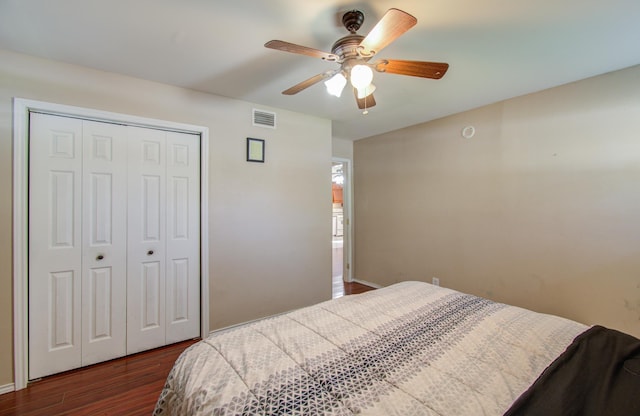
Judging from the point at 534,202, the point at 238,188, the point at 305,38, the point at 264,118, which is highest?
the point at 305,38

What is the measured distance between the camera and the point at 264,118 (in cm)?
297

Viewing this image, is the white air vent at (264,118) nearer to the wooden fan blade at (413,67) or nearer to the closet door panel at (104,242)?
the closet door panel at (104,242)

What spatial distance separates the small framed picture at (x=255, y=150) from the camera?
287 centimetres

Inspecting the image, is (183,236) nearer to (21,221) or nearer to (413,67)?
(21,221)

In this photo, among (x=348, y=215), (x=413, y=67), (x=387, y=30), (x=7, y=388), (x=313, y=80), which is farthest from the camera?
(x=348, y=215)

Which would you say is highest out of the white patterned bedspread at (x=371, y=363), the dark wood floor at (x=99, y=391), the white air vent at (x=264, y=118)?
the white air vent at (x=264, y=118)

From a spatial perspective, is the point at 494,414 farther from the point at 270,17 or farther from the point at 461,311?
Answer: the point at 270,17

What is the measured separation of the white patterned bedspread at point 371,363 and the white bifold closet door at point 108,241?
1475mm

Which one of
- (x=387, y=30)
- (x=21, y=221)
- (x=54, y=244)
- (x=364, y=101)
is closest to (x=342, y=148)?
(x=364, y=101)

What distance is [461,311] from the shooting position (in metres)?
1.69

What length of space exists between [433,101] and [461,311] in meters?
2.10

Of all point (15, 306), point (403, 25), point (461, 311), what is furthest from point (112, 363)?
point (403, 25)

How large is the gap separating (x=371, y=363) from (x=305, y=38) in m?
1.87

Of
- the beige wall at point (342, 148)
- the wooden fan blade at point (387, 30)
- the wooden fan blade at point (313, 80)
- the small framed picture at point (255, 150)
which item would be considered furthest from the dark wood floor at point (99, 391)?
the beige wall at point (342, 148)
